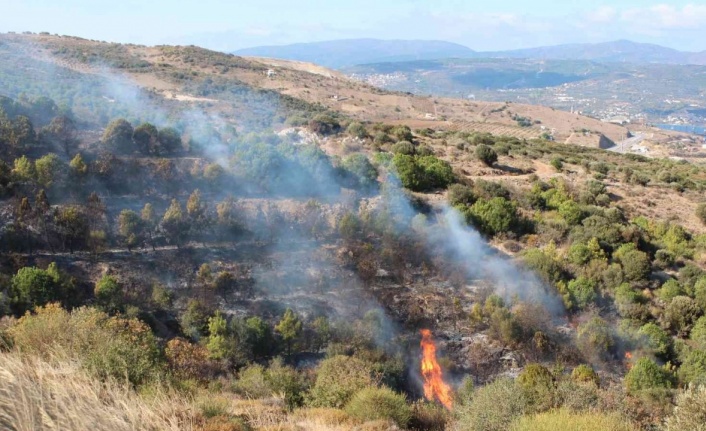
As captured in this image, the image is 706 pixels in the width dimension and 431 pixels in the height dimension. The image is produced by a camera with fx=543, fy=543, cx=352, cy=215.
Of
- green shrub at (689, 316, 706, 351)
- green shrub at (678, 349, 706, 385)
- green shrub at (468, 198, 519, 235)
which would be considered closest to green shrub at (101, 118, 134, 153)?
green shrub at (468, 198, 519, 235)

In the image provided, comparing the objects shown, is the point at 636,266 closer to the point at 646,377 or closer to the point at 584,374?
the point at 646,377

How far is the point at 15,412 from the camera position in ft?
10.1

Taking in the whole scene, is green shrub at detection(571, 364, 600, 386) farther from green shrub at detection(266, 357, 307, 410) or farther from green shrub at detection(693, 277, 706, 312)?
green shrub at detection(266, 357, 307, 410)

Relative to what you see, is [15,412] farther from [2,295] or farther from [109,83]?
[109,83]

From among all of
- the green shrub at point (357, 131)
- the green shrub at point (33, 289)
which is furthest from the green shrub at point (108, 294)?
the green shrub at point (357, 131)

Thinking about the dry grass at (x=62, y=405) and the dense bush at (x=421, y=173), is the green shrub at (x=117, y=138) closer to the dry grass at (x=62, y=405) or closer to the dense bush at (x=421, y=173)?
the dense bush at (x=421, y=173)

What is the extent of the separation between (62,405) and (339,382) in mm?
6688

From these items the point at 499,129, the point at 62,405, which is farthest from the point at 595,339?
the point at 499,129

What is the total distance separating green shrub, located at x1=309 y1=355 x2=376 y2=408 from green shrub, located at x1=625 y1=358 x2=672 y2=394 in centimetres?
600

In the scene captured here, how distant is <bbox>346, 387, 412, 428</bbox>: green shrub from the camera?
26.0 feet

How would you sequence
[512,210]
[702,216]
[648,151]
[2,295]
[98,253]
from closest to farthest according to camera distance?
[2,295]
[98,253]
[512,210]
[702,216]
[648,151]

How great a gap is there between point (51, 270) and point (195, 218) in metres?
4.13

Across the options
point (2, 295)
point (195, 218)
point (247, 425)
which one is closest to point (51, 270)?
point (2, 295)

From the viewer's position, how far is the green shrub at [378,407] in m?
7.91
